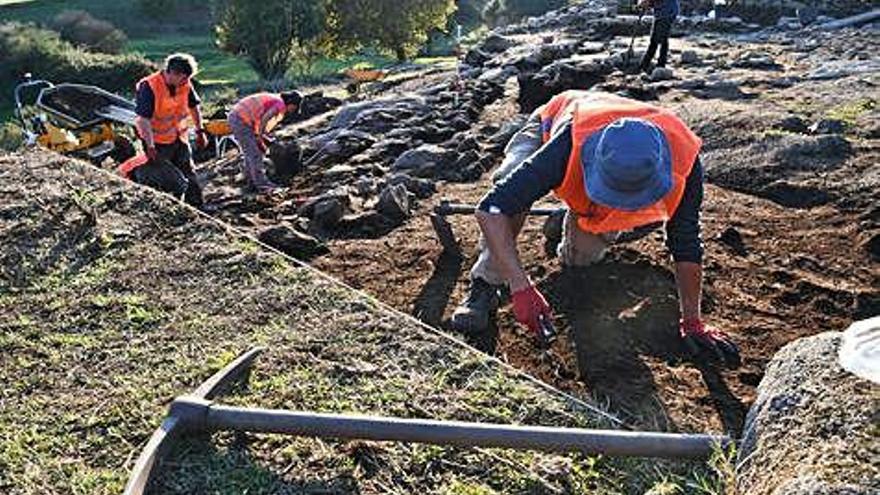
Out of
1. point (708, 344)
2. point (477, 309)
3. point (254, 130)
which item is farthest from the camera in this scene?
point (254, 130)

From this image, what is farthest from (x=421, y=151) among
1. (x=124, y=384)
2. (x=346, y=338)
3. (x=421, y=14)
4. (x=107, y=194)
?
(x=421, y=14)

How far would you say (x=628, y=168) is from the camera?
316cm

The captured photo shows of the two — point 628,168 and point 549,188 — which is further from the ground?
point 628,168

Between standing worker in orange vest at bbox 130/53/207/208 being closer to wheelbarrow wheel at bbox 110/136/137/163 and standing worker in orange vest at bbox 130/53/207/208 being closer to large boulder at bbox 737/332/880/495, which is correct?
wheelbarrow wheel at bbox 110/136/137/163

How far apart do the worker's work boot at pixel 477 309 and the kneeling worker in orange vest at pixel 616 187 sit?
572 mm

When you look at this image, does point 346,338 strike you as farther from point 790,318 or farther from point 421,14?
point 421,14

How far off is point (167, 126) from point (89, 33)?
125ft

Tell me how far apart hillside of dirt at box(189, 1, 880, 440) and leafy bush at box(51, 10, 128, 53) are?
109 feet

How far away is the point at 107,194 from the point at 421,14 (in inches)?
1119

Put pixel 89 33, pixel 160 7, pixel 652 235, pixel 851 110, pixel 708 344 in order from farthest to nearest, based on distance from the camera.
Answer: pixel 160 7 → pixel 89 33 → pixel 851 110 → pixel 652 235 → pixel 708 344

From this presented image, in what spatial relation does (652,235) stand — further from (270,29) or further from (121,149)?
(270,29)

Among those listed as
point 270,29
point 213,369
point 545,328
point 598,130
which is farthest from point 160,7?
point 545,328

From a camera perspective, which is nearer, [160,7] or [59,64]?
[59,64]

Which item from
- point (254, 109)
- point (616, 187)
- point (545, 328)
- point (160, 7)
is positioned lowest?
point (160, 7)
